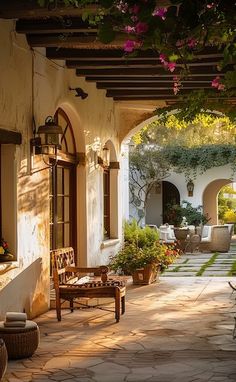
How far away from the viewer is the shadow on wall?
6.79 metres

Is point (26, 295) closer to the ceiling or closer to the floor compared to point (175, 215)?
closer to the floor

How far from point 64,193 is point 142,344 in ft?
13.0

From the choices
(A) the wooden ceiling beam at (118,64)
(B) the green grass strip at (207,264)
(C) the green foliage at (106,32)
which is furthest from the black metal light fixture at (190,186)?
(C) the green foliage at (106,32)

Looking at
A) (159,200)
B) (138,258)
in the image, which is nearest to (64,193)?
(138,258)

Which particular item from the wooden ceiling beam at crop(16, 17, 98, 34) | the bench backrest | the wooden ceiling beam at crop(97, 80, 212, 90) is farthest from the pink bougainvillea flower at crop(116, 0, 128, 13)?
the wooden ceiling beam at crop(97, 80, 212, 90)

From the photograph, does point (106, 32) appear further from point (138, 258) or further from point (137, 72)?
point (138, 258)

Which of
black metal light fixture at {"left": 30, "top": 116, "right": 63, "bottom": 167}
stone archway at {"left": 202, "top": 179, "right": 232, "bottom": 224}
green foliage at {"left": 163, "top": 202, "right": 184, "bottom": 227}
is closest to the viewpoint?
black metal light fixture at {"left": 30, "top": 116, "right": 63, "bottom": 167}

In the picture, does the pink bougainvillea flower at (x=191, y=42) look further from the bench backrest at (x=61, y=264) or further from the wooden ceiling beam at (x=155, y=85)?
the wooden ceiling beam at (x=155, y=85)

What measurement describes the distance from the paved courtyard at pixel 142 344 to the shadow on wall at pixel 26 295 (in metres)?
0.17

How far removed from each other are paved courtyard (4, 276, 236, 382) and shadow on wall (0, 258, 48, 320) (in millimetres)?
167

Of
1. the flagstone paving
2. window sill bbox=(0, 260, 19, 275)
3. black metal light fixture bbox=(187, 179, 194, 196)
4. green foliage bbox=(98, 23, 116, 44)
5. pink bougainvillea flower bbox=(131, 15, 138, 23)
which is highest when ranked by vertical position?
black metal light fixture bbox=(187, 179, 194, 196)

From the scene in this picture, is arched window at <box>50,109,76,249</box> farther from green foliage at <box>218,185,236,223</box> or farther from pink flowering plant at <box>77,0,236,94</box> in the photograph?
green foliage at <box>218,185,236,223</box>

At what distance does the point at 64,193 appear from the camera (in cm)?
985

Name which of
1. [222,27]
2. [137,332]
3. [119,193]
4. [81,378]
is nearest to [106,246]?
[119,193]
